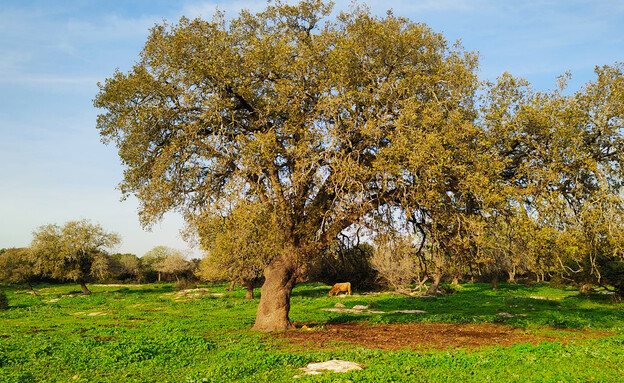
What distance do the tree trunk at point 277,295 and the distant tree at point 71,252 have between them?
158 ft

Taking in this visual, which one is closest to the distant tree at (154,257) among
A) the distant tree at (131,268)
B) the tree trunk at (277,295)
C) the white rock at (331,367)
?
the distant tree at (131,268)

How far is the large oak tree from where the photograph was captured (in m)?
Result: 17.9

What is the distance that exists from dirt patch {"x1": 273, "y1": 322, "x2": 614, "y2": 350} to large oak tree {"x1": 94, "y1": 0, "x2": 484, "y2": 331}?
297 centimetres

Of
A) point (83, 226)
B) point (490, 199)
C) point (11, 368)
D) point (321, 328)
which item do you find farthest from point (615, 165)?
point (83, 226)

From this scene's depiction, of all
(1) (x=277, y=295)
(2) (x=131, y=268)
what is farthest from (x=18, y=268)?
(1) (x=277, y=295)

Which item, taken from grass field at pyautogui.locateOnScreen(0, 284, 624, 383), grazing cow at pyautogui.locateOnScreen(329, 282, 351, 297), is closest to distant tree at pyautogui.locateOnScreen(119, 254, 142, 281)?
grazing cow at pyautogui.locateOnScreen(329, 282, 351, 297)

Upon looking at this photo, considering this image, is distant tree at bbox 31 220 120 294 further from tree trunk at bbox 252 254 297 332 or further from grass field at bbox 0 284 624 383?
tree trunk at bbox 252 254 297 332

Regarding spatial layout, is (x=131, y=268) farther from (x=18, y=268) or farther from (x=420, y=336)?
(x=420, y=336)

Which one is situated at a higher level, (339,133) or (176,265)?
(339,133)

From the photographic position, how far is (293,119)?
1950 centimetres

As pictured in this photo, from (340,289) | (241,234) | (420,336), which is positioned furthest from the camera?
(340,289)

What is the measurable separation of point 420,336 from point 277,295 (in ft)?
24.5

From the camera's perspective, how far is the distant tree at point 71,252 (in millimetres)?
59031

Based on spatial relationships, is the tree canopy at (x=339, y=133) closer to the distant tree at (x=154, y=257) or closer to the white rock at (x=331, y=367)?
the white rock at (x=331, y=367)
